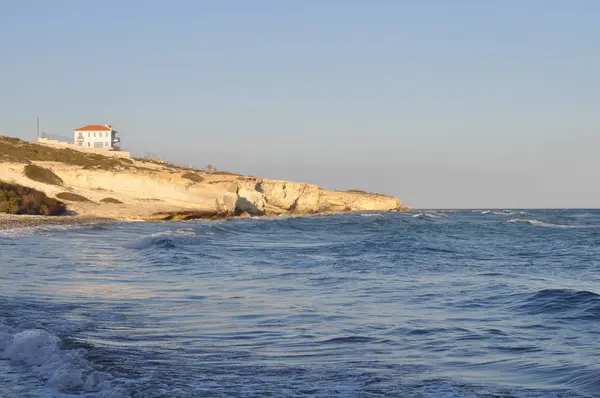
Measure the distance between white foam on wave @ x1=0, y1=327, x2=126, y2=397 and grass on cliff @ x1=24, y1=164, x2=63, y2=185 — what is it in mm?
43123

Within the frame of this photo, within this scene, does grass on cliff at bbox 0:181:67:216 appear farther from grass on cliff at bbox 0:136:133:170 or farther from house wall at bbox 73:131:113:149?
house wall at bbox 73:131:113:149

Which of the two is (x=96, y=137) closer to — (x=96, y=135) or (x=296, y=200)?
(x=96, y=135)

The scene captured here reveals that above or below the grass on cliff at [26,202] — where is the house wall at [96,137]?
above

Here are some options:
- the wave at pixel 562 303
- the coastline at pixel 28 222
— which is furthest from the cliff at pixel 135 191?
the wave at pixel 562 303

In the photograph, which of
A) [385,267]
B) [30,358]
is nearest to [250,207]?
[385,267]

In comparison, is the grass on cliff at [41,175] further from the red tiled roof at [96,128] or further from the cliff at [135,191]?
the red tiled roof at [96,128]

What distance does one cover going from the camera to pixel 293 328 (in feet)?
32.6

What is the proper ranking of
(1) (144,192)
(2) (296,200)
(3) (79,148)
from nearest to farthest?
1. (1) (144,192)
2. (2) (296,200)
3. (3) (79,148)

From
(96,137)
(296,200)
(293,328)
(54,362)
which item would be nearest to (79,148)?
(96,137)

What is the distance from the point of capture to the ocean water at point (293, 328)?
6.78 meters

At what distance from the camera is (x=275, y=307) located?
11.9 metres

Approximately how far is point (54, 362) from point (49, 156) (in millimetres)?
60693

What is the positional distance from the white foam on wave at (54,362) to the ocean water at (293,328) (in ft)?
0.07

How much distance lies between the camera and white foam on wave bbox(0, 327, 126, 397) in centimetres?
647
